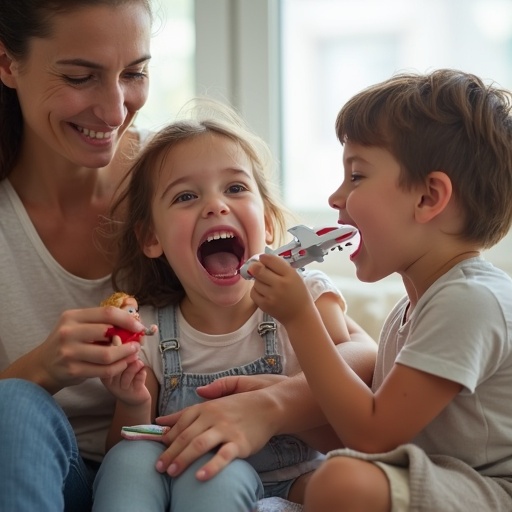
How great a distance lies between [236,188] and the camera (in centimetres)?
165

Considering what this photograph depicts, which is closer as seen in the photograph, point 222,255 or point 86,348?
point 86,348

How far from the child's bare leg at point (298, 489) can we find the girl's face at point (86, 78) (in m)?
0.70

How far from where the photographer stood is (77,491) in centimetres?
143

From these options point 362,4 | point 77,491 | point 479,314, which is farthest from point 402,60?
point 77,491

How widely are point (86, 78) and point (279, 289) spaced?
591 mm

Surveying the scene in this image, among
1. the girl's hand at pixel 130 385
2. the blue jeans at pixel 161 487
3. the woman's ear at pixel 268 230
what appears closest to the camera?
the blue jeans at pixel 161 487

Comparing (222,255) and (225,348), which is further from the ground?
(222,255)

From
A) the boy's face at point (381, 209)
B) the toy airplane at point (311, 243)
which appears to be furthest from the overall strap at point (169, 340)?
the boy's face at point (381, 209)

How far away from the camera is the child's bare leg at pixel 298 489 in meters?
1.53

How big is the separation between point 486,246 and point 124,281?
2.41 ft

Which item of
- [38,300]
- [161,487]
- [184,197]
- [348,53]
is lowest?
[161,487]

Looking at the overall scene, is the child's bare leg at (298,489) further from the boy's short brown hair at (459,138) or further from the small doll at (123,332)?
the boy's short brown hair at (459,138)

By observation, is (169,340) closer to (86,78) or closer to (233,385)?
(233,385)

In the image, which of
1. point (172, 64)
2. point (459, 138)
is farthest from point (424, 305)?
point (172, 64)
